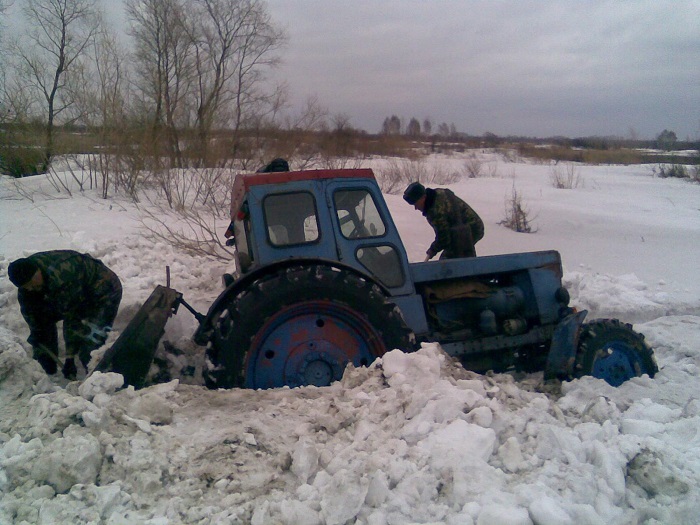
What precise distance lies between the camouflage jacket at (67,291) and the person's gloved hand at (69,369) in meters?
0.47

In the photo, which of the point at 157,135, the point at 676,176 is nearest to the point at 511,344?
the point at 157,135

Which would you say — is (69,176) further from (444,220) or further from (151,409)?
(151,409)

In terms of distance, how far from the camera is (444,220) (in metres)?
6.33

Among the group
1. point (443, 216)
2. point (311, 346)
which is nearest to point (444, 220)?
point (443, 216)

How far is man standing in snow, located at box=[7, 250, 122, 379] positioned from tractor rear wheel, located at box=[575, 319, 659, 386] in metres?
4.22

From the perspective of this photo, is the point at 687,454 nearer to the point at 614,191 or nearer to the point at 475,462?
the point at 475,462

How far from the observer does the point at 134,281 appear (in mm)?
6828

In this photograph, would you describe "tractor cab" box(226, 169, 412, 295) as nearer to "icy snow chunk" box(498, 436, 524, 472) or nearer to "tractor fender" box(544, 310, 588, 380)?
"tractor fender" box(544, 310, 588, 380)

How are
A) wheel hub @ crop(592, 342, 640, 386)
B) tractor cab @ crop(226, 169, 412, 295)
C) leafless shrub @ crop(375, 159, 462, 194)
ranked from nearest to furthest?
tractor cab @ crop(226, 169, 412, 295)
wheel hub @ crop(592, 342, 640, 386)
leafless shrub @ crop(375, 159, 462, 194)

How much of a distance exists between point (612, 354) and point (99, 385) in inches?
157

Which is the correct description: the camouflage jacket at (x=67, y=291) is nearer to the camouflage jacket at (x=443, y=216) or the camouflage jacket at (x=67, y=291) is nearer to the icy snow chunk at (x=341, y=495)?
the icy snow chunk at (x=341, y=495)

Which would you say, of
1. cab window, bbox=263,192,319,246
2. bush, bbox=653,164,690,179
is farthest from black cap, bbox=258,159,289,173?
bush, bbox=653,164,690,179

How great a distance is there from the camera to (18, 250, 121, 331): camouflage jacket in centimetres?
453

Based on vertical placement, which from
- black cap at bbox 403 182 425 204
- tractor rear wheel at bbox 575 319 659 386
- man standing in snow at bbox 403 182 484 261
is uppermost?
black cap at bbox 403 182 425 204
